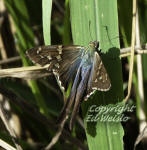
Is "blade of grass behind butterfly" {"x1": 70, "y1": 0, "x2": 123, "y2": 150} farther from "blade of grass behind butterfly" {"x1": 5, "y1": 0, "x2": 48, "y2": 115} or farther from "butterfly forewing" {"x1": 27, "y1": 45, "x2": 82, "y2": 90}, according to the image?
"blade of grass behind butterfly" {"x1": 5, "y1": 0, "x2": 48, "y2": 115}

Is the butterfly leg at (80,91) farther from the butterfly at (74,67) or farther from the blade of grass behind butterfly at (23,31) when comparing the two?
the blade of grass behind butterfly at (23,31)

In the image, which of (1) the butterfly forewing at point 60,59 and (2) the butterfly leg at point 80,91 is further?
(1) the butterfly forewing at point 60,59

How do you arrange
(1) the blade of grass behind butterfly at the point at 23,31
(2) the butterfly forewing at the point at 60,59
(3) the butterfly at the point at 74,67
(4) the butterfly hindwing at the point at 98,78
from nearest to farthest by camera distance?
1. (4) the butterfly hindwing at the point at 98,78
2. (3) the butterfly at the point at 74,67
3. (2) the butterfly forewing at the point at 60,59
4. (1) the blade of grass behind butterfly at the point at 23,31

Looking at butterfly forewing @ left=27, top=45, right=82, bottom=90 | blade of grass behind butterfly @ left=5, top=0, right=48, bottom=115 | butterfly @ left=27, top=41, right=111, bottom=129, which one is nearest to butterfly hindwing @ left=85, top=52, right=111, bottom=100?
butterfly @ left=27, top=41, right=111, bottom=129

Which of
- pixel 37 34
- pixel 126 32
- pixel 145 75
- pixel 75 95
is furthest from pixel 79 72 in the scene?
pixel 37 34

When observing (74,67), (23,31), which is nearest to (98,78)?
(74,67)

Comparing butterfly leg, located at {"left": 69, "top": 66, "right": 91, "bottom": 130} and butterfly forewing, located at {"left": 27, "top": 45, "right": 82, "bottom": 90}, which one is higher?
butterfly forewing, located at {"left": 27, "top": 45, "right": 82, "bottom": 90}

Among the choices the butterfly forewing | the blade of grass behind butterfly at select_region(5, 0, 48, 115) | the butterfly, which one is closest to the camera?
the butterfly

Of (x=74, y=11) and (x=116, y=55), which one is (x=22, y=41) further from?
(x=116, y=55)

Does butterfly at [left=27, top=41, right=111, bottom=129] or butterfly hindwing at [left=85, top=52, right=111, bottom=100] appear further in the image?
butterfly at [left=27, top=41, right=111, bottom=129]

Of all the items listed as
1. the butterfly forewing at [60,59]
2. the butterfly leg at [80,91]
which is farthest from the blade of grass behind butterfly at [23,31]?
the butterfly leg at [80,91]
